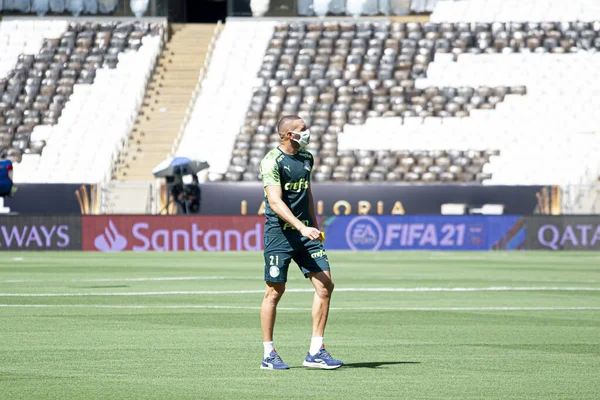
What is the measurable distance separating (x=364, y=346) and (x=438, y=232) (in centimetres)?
2596

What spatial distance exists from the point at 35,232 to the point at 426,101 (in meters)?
18.2

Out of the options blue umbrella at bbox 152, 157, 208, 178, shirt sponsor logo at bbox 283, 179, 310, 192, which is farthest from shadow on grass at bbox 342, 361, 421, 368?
blue umbrella at bbox 152, 157, 208, 178

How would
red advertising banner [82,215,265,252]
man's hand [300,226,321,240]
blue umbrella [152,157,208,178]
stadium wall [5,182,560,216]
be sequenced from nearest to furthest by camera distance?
1. man's hand [300,226,321,240]
2. red advertising banner [82,215,265,252]
3. blue umbrella [152,157,208,178]
4. stadium wall [5,182,560,216]

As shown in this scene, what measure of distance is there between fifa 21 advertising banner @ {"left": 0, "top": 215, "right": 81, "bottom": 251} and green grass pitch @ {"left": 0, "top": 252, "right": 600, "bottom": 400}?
429 inches

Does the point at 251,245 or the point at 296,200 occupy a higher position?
the point at 296,200

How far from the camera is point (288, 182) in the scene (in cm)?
1105

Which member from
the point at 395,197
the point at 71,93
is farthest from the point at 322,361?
the point at 71,93

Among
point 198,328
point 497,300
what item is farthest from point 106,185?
point 198,328

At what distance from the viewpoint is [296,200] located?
1108cm

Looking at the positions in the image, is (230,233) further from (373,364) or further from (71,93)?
(373,364)

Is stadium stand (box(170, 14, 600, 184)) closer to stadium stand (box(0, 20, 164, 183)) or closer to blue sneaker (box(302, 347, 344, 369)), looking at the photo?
stadium stand (box(0, 20, 164, 183))

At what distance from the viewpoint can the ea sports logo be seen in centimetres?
3888

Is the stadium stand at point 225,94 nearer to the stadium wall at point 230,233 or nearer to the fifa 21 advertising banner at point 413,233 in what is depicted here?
the stadium wall at point 230,233

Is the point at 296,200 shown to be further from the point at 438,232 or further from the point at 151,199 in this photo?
the point at 151,199
